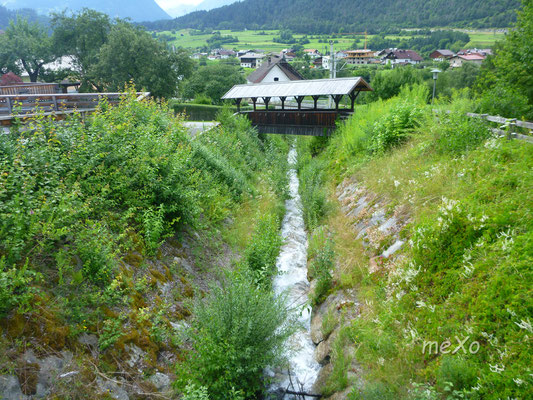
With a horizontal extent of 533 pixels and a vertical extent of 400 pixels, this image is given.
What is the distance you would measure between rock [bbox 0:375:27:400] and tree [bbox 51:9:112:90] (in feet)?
136

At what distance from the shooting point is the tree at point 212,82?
47688 mm

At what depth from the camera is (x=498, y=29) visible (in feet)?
371

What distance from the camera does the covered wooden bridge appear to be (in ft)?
63.9

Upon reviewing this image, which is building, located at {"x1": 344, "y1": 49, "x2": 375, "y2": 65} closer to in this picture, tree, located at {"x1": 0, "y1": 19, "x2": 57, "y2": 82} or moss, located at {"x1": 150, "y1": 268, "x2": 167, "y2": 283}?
tree, located at {"x1": 0, "y1": 19, "x2": 57, "y2": 82}

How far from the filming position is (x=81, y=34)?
38750mm

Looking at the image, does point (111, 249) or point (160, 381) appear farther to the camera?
point (111, 249)

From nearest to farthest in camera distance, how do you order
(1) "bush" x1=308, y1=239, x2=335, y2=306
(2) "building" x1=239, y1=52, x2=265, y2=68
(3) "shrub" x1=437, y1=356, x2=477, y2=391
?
(3) "shrub" x1=437, y1=356, x2=477, y2=391 → (1) "bush" x1=308, y1=239, x2=335, y2=306 → (2) "building" x1=239, y1=52, x2=265, y2=68

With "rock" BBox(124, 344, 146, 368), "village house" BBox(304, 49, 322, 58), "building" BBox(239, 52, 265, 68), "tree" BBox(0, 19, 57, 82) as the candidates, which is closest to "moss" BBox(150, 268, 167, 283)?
"rock" BBox(124, 344, 146, 368)

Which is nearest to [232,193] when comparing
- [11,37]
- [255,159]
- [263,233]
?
[263,233]

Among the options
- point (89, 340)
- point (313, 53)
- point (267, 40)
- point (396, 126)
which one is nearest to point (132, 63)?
point (396, 126)

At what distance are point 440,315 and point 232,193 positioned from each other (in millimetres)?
8005

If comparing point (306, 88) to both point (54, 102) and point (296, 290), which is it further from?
point (296, 290)

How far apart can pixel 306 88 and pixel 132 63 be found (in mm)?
20081

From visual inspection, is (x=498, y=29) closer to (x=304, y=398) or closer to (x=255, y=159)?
(x=255, y=159)
